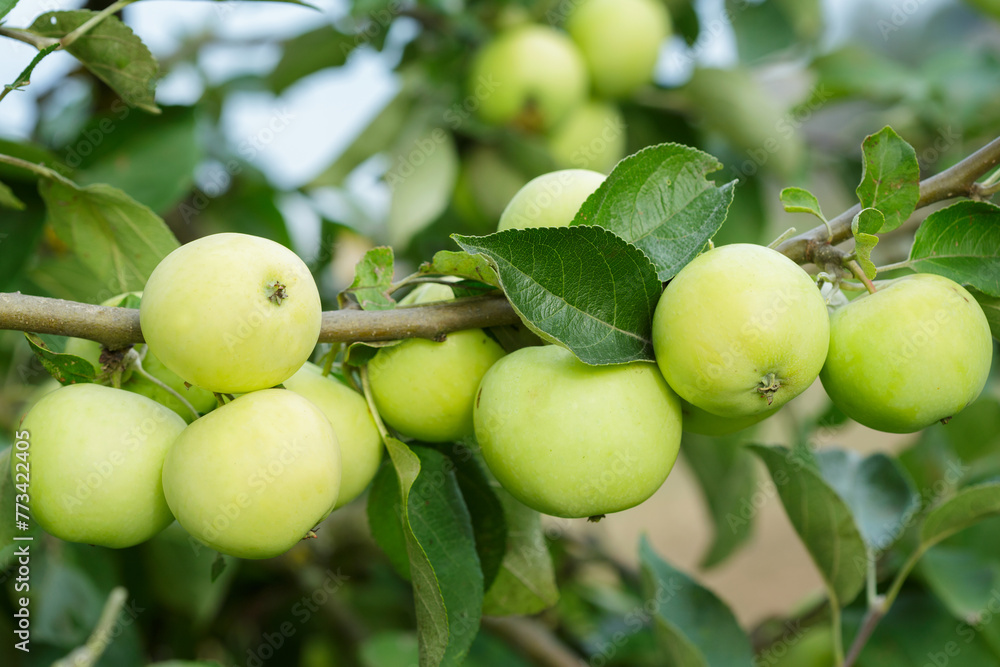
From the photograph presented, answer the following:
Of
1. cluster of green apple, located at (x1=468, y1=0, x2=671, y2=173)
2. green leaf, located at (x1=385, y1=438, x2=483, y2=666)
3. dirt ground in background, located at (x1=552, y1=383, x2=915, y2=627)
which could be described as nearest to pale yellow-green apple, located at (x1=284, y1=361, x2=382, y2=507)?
green leaf, located at (x1=385, y1=438, x2=483, y2=666)

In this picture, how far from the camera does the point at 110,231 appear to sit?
→ 2.27 feet

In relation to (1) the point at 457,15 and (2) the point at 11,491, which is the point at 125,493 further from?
(1) the point at 457,15

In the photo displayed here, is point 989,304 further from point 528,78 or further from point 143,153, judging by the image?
point 143,153

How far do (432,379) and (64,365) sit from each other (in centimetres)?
25

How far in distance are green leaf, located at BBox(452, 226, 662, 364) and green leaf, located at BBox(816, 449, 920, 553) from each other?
52 cm

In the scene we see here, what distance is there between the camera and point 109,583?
3.57 feet

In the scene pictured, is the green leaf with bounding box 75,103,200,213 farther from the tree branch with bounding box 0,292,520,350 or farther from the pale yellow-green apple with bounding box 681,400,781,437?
the pale yellow-green apple with bounding box 681,400,781,437

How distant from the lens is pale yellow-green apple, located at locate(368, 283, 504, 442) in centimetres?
57

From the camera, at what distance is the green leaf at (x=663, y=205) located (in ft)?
1.74

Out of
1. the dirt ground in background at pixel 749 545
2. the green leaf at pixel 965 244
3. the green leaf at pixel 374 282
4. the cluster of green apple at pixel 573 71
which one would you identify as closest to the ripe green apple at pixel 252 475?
the green leaf at pixel 374 282

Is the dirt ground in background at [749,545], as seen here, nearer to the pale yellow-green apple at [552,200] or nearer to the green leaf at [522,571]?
the green leaf at [522,571]

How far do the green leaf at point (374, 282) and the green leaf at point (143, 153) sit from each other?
0.56 m

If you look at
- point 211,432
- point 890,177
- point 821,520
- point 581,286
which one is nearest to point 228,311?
point 211,432

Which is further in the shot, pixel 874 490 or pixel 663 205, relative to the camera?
pixel 874 490
